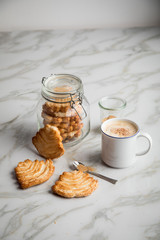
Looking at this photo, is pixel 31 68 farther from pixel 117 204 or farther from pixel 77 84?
pixel 117 204

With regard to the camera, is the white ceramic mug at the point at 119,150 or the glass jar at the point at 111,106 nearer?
the white ceramic mug at the point at 119,150

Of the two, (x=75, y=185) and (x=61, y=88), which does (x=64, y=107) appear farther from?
(x=75, y=185)

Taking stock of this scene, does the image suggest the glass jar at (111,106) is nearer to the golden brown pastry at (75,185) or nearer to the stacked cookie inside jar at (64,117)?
the stacked cookie inside jar at (64,117)

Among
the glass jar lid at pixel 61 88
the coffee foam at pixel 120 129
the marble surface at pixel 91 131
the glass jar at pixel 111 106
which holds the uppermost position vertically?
the glass jar lid at pixel 61 88

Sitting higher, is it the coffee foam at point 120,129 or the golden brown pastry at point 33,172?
the coffee foam at point 120,129

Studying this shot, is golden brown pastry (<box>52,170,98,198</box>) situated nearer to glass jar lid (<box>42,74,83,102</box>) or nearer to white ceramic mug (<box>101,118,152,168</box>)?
white ceramic mug (<box>101,118,152,168</box>)

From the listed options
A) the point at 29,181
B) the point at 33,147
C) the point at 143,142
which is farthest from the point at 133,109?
the point at 29,181

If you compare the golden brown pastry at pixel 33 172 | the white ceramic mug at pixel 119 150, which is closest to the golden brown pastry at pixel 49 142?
the golden brown pastry at pixel 33 172
